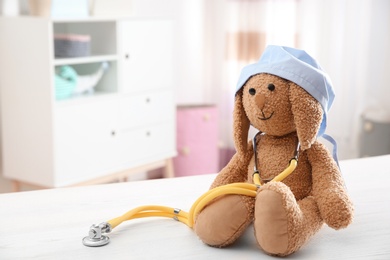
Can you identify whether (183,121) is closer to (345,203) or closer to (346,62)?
(346,62)

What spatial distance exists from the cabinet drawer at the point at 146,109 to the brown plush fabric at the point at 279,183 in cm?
212

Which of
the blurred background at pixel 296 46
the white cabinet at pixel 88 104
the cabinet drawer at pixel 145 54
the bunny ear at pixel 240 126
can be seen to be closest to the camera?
the bunny ear at pixel 240 126

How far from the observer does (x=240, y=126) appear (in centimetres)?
97

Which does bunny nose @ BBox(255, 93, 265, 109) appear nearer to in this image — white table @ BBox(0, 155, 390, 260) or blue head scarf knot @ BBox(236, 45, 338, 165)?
blue head scarf knot @ BBox(236, 45, 338, 165)

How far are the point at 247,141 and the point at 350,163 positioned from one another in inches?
17.9

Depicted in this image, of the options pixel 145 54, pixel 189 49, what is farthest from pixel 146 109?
pixel 189 49

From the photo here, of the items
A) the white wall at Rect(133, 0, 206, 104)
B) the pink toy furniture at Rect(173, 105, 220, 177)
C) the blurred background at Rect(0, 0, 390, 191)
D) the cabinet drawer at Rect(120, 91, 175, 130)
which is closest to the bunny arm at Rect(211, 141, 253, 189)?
the cabinet drawer at Rect(120, 91, 175, 130)

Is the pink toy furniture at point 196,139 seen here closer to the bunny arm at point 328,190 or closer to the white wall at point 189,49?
the white wall at point 189,49

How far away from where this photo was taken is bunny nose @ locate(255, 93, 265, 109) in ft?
2.98

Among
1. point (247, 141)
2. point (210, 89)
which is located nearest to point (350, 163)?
point (247, 141)

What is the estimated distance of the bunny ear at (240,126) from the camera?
961 millimetres

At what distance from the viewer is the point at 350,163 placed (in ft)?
4.44

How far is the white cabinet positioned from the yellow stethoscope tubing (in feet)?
5.70

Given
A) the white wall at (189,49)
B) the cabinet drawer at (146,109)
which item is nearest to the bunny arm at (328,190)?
the cabinet drawer at (146,109)
